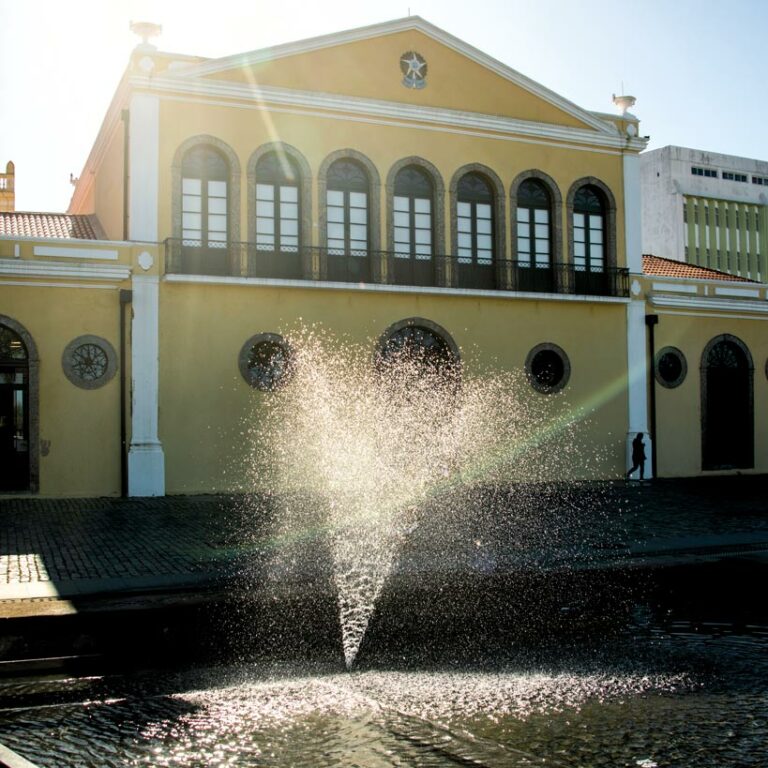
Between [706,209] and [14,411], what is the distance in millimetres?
79646

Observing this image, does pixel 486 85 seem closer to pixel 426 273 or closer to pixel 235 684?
pixel 426 273

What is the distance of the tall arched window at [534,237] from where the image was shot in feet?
73.6

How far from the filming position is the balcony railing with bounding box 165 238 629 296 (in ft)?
63.6

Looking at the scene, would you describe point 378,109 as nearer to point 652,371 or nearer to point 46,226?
point 46,226

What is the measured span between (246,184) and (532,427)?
28.9 feet

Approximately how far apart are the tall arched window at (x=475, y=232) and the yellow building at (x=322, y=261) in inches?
2.1

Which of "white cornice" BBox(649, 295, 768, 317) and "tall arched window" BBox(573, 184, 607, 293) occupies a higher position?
"tall arched window" BBox(573, 184, 607, 293)

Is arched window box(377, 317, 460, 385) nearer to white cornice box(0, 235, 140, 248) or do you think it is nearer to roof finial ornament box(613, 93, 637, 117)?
white cornice box(0, 235, 140, 248)

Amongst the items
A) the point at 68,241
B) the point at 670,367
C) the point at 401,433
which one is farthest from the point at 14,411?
the point at 670,367

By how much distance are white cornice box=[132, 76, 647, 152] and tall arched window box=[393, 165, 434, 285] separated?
1.30 meters

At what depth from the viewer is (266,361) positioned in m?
19.6

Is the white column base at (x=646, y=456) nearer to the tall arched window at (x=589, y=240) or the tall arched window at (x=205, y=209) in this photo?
the tall arched window at (x=589, y=240)

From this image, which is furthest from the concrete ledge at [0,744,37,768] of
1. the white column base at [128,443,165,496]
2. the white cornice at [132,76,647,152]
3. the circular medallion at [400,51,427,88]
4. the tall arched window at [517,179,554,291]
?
the circular medallion at [400,51,427,88]

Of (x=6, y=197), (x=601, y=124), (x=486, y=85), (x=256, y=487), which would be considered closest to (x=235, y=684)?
(x=256, y=487)
